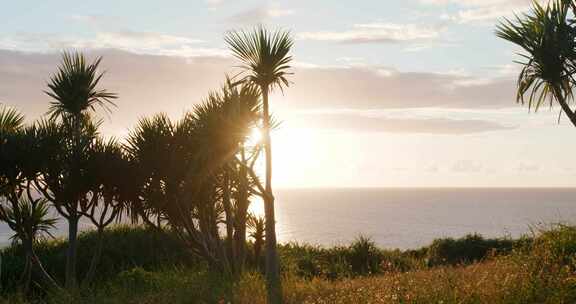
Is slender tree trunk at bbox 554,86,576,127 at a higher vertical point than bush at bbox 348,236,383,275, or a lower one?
higher

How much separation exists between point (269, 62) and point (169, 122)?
4107mm

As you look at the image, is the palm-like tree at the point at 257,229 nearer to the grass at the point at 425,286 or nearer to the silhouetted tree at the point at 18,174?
the grass at the point at 425,286

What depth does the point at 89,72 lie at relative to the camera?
19391 mm

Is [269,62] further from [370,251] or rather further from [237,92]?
[370,251]

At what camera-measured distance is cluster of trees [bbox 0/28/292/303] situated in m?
15.6

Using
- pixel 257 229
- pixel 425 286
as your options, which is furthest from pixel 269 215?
pixel 425 286

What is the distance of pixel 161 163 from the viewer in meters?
17.1

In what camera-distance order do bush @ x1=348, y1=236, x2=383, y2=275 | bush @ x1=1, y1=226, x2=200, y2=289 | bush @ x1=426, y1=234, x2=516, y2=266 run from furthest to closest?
bush @ x1=426, y1=234, x2=516, y2=266 → bush @ x1=348, y1=236, x2=383, y2=275 → bush @ x1=1, y1=226, x2=200, y2=289

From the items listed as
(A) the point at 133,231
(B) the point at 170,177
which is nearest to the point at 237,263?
(B) the point at 170,177

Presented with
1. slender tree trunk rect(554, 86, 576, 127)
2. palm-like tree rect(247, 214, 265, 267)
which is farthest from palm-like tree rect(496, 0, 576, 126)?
palm-like tree rect(247, 214, 265, 267)

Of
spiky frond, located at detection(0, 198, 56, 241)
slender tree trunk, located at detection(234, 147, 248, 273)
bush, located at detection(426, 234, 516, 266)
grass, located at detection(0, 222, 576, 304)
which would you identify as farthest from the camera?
bush, located at detection(426, 234, 516, 266)

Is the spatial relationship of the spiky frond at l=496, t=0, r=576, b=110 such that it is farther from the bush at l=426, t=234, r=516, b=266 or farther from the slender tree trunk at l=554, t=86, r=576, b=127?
the bush at l=426, t=234, r=516, b=266

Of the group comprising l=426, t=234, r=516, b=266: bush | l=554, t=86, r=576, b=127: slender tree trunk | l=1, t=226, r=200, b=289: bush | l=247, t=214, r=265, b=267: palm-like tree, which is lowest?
l=426, t=234, r=516, b=266: bush

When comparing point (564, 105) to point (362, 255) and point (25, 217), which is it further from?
point (25, 217)
